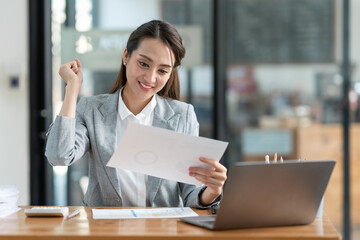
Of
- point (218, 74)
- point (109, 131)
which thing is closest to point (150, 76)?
point (109, 131)

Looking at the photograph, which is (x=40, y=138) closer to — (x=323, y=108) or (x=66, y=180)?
(x=66, y=180)

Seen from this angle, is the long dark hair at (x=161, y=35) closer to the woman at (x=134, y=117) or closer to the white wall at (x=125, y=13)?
the woman at (x=134, y=117)

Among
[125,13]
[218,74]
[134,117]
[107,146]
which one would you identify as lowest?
[107,146]

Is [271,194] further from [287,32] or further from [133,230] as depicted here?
[287,32]

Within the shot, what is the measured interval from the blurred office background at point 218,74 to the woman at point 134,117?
162 centimetres

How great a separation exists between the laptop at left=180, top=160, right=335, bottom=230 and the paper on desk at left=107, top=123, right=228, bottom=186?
0.49 ft

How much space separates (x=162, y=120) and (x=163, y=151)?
0.51 metres

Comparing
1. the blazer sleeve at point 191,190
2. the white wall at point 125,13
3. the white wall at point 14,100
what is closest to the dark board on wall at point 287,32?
the white wall at point 125,13

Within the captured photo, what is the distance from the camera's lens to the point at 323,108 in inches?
157

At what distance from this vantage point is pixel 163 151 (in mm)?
1674

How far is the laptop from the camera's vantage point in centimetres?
152

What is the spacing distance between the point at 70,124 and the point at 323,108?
256 cm

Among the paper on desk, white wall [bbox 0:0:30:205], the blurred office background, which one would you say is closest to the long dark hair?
the paper on desk

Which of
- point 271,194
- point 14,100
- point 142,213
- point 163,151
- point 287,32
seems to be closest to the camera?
point 271,194
